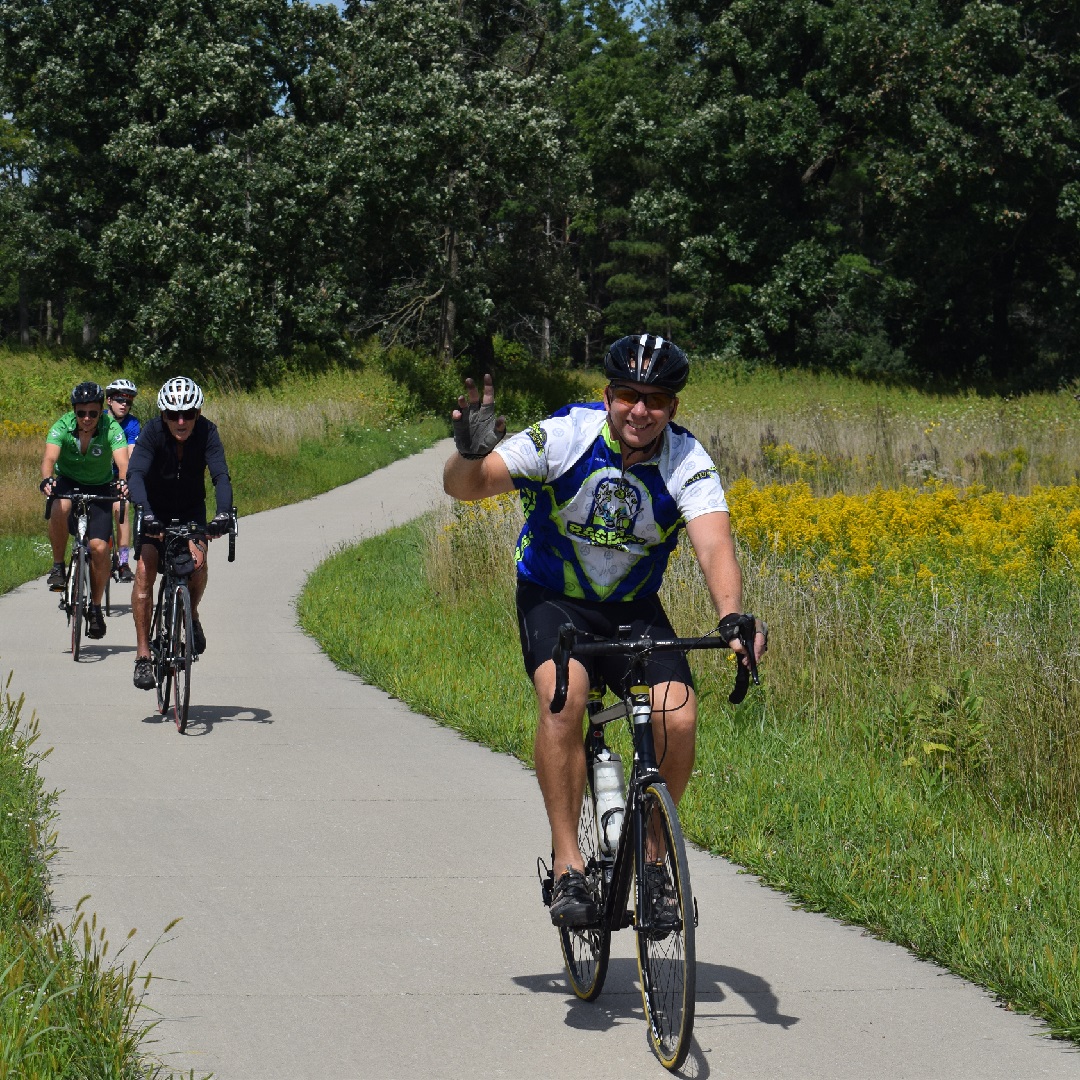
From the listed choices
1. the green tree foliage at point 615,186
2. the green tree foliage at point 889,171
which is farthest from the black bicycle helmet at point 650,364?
the green tree foliage at point 615,186

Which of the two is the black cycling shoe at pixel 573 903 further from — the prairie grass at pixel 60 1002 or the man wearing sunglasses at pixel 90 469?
the man wearing sunglasses at pixel 90 469

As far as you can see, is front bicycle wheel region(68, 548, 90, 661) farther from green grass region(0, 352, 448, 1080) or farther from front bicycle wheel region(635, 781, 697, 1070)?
front bicycle wheel region(635, 781, 697, 1070)

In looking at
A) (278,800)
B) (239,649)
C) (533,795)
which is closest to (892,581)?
(533,795)

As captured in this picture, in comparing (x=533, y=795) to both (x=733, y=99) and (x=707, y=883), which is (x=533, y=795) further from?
(x=733, y=99)

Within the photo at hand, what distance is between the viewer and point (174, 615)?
9.73 meters

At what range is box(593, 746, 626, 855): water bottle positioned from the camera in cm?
464

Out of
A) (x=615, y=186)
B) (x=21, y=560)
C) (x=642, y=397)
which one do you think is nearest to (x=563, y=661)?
(x=642, y=397)

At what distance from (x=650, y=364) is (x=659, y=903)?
149 cm

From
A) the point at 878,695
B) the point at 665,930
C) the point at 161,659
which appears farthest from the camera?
the point at 161,659

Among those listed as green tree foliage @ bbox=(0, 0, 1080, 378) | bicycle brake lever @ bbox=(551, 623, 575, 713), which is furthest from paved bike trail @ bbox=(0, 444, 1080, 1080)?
green tree foliage @ bbox=(0, 0, 1080, 378)

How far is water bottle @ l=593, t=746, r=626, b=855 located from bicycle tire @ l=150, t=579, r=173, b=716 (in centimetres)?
550

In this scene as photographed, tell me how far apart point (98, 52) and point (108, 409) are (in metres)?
35.3

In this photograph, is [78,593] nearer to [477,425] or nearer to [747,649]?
[477,425]

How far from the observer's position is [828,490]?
16.5m
